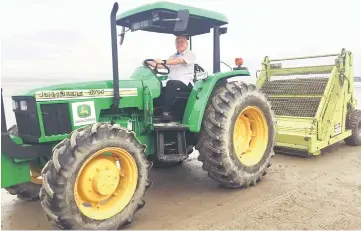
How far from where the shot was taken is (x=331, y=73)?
590 cm

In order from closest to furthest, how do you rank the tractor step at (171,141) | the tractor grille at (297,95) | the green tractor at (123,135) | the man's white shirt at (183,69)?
1. the green tractor at (123,135)
2. the tractor step at (171,141)
3. the man's white shirt at (183,69)
4. the tractor grille at (297,95)

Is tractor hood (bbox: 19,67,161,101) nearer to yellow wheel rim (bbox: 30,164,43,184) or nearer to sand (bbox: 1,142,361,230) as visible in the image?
yellow wheel rim (bbox: 30,164,43,184)

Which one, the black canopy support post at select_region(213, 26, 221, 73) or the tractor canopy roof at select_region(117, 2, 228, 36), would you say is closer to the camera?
the tractor canopy roof at select_region(117, 2, 228, 36)

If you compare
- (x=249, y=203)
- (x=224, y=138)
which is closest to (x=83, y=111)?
(x=224, y=138)

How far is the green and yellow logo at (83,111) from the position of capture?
10.9 ft

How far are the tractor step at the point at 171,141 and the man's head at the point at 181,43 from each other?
38.6 inches

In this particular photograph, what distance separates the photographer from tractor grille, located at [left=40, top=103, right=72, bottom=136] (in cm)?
317

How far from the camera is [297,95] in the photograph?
6219mm

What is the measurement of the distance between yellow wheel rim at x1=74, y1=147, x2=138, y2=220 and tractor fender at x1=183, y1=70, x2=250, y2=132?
3.32ft

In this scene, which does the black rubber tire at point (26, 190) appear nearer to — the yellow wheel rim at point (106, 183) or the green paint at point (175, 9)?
A: the yellow wheel rim at point (106, 183)

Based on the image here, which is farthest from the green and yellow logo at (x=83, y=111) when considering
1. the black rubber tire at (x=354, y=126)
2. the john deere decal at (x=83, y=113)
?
the black rubber tire at (x=354, y=126)

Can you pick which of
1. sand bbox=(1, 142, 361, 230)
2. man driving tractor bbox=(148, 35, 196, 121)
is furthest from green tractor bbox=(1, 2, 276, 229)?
sand bbox=(1, 142, 361, 230)

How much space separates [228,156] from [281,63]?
3.60 meters

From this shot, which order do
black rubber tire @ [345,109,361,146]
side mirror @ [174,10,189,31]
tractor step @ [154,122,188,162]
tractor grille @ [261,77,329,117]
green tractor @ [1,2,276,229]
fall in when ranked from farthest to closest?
1. black rubber tire @ [345,109,361,146]
2. tractor grille @ [261,77,329,117]
3. tractor step @ [154,122,188,162]
4. side mirror @ [174,10,189,31]
5. green tractor @ [1,2,276,229]
